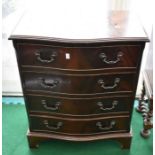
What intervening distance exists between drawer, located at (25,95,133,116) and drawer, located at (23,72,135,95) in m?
0.06

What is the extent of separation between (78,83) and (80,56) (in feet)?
0.57

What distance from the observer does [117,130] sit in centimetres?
164

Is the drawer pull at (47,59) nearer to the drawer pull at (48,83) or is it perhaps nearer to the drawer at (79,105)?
the drawer pull at (48,83)

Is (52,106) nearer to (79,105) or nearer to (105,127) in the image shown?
(79,105)

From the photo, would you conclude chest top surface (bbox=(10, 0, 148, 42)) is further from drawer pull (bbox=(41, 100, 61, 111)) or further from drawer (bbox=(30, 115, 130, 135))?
drawer (bbox=(30, 115, 130, 135))

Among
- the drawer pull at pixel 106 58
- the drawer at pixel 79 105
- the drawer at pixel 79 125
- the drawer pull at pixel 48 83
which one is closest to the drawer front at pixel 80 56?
the drawer pull at pixel 106 58

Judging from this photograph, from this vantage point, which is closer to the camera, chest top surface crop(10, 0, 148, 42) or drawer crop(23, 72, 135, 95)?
chest top surface crop(10, 0, 148, 42)

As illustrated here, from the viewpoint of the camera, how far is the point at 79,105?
1487mm

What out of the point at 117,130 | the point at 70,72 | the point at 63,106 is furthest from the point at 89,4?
the point at 117,130

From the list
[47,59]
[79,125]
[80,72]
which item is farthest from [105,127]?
[47,59]

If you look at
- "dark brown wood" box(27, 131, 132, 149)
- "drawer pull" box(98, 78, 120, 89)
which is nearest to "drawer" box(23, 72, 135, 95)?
"drawer pull" box(98, 78, 120, 89)

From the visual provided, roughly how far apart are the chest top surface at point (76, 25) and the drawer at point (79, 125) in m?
0.55

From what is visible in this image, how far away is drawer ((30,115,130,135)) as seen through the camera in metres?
1.57

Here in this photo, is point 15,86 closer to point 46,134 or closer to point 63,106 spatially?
point 46,134
